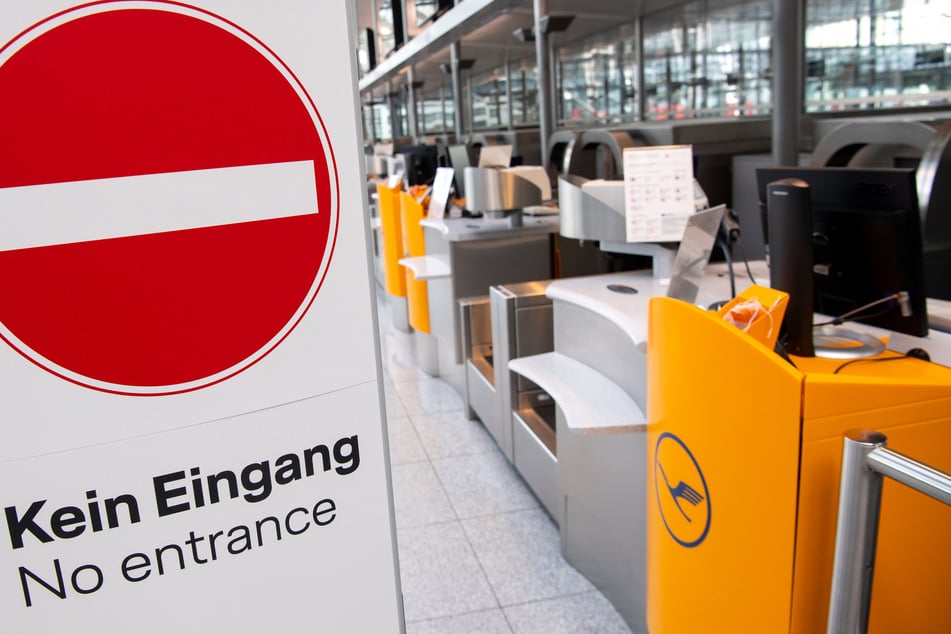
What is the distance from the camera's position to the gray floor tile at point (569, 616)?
2.39 m

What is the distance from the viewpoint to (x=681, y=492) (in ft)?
5.27

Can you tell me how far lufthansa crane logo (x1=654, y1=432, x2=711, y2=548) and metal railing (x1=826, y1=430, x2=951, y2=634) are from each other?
0.31 m

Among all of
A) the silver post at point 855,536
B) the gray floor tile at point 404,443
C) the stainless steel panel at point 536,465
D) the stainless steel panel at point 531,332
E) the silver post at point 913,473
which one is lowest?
the gray floor tile at point 404,443

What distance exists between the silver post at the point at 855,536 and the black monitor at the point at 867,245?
66 centimetres

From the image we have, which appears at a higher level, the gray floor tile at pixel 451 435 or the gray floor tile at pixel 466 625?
the gray floor tile at pixel 466 625

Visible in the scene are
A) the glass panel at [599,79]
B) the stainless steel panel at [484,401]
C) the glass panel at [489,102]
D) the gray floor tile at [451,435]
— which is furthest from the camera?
the glass panel at [489,102]

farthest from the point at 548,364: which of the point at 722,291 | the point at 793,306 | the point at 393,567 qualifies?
the point at 393,567

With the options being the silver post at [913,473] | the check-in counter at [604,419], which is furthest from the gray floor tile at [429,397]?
the silver post at [913,473]

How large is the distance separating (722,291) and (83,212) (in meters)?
Result: 2.29

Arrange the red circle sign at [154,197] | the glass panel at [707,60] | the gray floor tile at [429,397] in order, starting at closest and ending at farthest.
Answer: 1. the red circle sign at [154,197]
2. the gray floor tile at [429,397]
3. the glass panel at [707,60]

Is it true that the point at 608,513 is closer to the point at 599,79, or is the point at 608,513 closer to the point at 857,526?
the point at 857,526

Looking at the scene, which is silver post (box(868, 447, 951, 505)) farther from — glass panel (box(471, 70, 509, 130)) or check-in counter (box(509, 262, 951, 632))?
glass panel (box(471, 70, 509, 130))

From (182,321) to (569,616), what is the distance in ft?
A: 6.76

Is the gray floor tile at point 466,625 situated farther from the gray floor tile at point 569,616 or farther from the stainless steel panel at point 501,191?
the stainless steel panel at point 501,191
